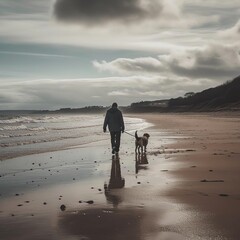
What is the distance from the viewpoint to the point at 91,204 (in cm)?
741

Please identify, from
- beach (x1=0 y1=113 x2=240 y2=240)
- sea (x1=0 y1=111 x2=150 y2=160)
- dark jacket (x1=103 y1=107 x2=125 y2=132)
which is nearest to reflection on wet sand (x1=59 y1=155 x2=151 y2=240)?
beach (x1=0 y1=113 x2=240 y2=240)

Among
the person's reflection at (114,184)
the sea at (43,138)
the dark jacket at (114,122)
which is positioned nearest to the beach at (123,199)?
the person's reflection at (114,184)

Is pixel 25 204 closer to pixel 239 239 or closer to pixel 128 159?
pixel 239 239

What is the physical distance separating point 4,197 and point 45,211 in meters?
1.80

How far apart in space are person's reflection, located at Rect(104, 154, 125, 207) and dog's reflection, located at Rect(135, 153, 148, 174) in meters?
0.62

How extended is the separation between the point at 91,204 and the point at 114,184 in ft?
6.91

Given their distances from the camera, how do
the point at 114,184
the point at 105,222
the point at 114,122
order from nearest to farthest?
the point at 105,222, the point at 114,184, the point at 114,122

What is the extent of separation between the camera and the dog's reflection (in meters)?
12.2

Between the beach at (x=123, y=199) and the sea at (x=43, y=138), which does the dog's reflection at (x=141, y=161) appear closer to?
the beach at (x=123, y=199)

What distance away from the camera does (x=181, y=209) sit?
6.73m

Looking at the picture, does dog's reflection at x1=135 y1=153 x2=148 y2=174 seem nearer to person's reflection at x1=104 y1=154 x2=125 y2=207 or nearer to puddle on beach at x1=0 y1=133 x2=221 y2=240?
puddle on beach at x1=0 y1=133 x2=221 y2=240

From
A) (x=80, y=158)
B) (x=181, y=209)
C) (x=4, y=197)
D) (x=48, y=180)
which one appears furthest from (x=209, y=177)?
(x=80, y=158)

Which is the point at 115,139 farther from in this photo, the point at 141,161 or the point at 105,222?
the point at 105,222

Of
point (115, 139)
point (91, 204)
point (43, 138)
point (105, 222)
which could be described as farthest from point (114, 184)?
point (43, 138)
